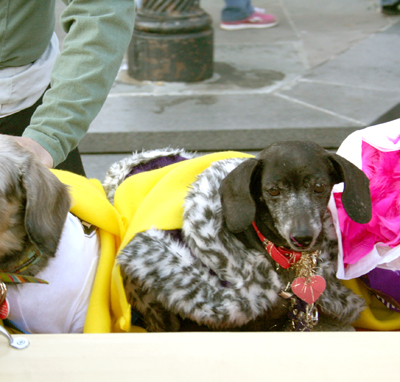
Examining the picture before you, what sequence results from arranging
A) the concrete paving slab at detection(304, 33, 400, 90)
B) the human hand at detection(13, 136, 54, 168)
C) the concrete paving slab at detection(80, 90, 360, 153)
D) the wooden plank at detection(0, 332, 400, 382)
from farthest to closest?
the concrete paving slab at detection(304, 33, 400, 90), the concrete paving slab at detection(80, 90, 360, 153), the human hand at detection(13, 136, 54, 168), the wooden plank at detection(0, 332, 400, 382)

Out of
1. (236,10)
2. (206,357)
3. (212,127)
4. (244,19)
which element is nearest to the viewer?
(206,357)

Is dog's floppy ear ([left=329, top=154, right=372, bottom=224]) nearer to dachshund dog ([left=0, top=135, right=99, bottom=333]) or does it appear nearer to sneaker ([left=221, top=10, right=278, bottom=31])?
dachshund dog ([left=0, top=135, right=99, bottom=333])

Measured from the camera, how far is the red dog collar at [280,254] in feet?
6.26

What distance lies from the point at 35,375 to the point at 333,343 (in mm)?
741

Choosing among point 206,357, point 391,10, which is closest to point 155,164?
point 206,357

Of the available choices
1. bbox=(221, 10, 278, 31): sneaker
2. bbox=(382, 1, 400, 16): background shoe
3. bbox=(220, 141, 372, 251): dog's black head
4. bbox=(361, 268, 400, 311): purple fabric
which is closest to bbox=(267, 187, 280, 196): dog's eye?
bbox=(220, 141, 372, 251): dog's black head

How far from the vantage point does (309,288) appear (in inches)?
75.5

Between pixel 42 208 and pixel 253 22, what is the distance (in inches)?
269

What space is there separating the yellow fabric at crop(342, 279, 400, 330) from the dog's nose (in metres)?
0.48

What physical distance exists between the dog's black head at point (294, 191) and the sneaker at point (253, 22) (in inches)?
251

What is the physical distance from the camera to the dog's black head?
1796 millimetres

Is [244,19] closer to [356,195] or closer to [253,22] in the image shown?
[253,22]

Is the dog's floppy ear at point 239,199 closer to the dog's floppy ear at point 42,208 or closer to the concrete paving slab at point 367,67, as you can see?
the dog's floppy ear at point 42,208

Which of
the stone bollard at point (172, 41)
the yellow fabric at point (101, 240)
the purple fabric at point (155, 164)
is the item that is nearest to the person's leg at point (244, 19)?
the stone bollard at point (172, 41)
